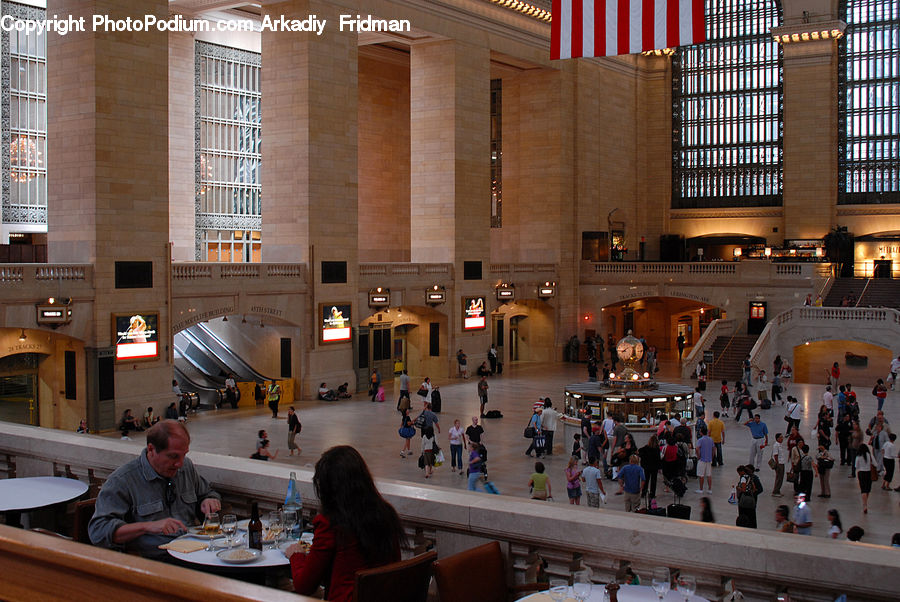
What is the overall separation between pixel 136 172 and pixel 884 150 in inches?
1390

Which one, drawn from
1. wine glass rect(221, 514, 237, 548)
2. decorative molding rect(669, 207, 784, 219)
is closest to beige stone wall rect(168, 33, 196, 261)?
decorative molding rect(669, 207, 784, 219)

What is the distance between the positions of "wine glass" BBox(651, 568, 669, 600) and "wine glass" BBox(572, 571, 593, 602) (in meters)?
0.29

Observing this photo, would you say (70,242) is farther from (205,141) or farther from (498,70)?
(498,70)

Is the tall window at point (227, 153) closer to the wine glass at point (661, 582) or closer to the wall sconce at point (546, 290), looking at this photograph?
the wall sconce at point (546, 290)

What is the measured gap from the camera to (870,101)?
45.2 m

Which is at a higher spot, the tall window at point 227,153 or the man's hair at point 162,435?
the tall window at point 227,153

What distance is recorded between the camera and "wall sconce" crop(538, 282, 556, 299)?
4072 centimetres

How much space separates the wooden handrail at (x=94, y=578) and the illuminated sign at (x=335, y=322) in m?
27.7

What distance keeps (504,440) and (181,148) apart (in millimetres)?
17939

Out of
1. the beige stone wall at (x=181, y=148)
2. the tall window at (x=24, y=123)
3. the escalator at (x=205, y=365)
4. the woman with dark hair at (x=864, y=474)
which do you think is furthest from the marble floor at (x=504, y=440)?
the beige stone wall at (x=181, y=148)

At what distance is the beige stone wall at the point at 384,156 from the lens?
4166 centimetres

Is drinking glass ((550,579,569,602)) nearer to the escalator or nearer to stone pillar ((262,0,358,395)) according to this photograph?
the escalator

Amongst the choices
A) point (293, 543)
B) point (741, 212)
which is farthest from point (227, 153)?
point (293, 543)

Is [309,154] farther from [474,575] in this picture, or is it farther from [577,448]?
[474,575]
